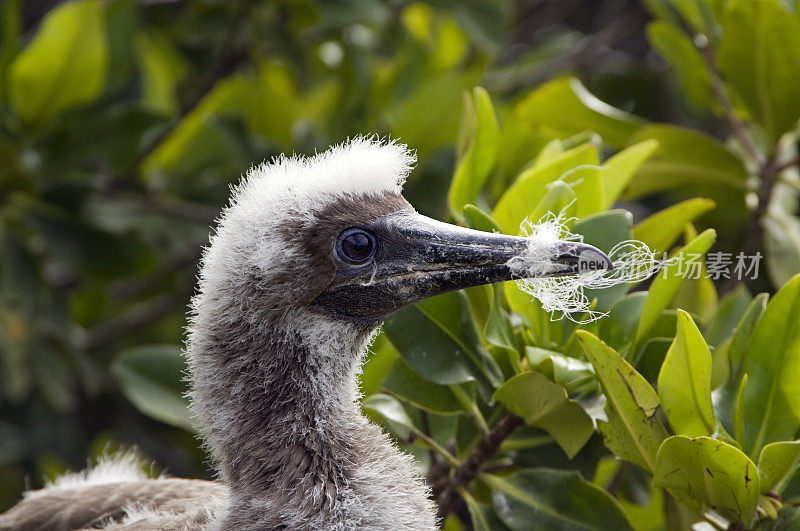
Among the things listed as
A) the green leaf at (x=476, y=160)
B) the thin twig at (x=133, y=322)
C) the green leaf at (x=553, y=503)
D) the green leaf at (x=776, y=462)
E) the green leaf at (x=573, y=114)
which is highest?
the thin twig at (x=133, y=322)

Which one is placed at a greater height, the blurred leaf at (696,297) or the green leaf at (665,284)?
the blurred leaf at (696,297)

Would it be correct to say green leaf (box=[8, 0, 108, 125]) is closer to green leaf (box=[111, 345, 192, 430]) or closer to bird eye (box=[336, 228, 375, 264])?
green leaf (box=[111, 345, 192, 430])

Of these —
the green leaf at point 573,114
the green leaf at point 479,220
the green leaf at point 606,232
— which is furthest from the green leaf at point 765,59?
the green leaf at point 479,220

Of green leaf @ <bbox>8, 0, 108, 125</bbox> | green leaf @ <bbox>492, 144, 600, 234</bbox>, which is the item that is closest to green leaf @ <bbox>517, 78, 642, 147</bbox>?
green leaf @ <bbox>492, 144, 600, 234</bbox>

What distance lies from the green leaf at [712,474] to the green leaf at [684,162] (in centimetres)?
125

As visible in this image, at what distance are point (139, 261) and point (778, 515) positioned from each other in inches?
99.8

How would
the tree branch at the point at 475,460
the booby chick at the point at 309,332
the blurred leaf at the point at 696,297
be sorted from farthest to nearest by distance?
the blurred leaf at the point at 696,297
the tree branch at the point at 475,460
the booby chick at the point at 309,332

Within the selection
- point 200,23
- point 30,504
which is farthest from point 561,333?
point 200,23

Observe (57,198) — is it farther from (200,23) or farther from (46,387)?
(200,23)

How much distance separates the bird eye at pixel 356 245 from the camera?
189cm

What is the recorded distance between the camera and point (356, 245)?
189 centimetres

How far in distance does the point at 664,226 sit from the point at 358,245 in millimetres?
786

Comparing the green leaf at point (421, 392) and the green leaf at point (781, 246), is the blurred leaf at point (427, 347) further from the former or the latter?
the green leaf at point (781, 246)

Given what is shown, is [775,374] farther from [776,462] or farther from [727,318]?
[727,318]
